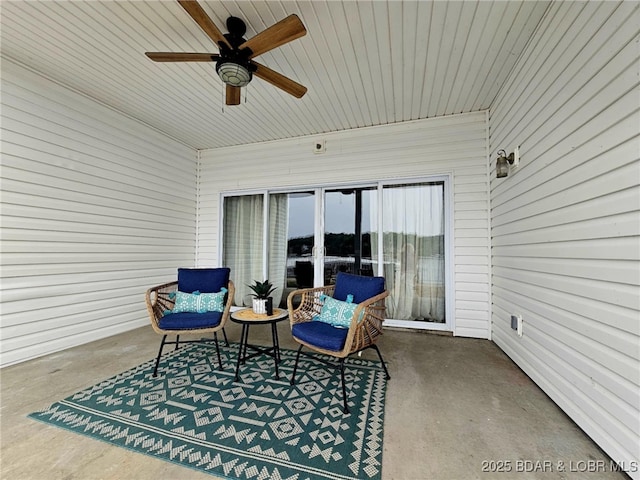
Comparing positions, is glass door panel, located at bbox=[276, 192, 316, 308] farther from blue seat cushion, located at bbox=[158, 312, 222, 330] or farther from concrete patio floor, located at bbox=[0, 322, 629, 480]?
concrete patio floor, located at bbox=[0, 322, 629, 480]

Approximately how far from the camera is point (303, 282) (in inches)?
167

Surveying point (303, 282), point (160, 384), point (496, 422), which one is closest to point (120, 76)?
point (160, 384)

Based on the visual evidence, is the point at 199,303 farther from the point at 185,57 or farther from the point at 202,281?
the point at 185,57

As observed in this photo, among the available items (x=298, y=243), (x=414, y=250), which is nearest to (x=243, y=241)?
(x=298, y=243)

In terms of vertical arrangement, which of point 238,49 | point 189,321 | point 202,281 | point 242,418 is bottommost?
point 242,418

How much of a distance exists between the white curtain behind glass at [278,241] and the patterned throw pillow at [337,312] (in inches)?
78.3

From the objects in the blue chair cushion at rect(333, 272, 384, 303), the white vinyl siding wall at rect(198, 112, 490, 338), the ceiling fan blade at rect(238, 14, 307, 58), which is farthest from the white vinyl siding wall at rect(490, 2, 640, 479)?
the ceiling fan blade at rect(238, 14, 307, 58)

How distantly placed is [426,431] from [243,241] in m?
3.80

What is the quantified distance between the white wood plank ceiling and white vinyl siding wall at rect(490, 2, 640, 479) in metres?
0.51

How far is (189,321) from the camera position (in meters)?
2.41

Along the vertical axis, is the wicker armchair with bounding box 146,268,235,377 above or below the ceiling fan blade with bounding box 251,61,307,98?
below

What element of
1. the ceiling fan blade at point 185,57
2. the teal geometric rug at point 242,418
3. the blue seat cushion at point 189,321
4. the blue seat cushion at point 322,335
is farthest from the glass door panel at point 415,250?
the ceiling fan blade at point 185,57

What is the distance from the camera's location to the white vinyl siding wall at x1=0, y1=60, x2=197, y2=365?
2562 mm

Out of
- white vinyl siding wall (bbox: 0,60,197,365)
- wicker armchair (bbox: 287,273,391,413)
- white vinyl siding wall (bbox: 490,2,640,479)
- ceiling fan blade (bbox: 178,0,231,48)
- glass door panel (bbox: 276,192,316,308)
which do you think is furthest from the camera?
glass door panel (bbox: 276,192,316,308)
